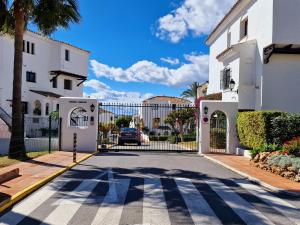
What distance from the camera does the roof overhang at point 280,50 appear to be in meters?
20.8

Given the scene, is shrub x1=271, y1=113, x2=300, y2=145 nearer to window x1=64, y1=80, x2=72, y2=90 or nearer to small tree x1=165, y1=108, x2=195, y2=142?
small tree x1=165, y1=108, x2=195, y2=142

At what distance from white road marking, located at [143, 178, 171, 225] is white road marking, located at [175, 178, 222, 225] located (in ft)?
1.68

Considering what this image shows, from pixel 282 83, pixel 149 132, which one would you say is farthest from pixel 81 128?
pixel 149 132

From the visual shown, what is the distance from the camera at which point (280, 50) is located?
21.1 meters

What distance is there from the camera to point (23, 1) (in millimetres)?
15562

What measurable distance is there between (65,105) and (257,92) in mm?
10756

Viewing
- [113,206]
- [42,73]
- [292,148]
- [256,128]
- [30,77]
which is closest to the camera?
[113,206]

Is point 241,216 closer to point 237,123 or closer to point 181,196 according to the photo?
point 181,196

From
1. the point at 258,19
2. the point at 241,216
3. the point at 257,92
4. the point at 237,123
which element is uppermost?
the point at 258,19

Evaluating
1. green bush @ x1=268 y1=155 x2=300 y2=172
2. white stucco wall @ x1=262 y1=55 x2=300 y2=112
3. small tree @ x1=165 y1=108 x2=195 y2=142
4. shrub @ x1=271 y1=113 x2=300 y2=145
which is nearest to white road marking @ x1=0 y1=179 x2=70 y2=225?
green bush @ x1=268 y1=155 x2=300 y2=172

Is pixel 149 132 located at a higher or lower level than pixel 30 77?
lower

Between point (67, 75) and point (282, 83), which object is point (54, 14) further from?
point (67, 75)

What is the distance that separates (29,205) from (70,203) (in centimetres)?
85

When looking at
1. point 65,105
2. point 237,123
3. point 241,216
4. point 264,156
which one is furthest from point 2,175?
point 237,123
